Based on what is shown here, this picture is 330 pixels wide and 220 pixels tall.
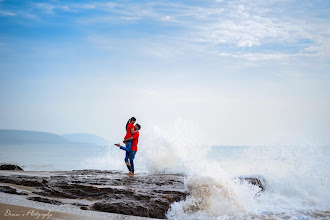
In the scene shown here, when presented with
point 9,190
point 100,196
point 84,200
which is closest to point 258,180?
point 100,196

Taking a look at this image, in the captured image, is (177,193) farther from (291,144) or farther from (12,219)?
(291,144)

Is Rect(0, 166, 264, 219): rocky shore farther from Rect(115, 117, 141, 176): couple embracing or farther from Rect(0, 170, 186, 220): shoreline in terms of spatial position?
Rect(115, 117, 141, 176): couple embracing

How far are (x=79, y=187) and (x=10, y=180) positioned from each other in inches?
66.1

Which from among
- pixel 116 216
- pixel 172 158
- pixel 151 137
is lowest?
pixel 116 216

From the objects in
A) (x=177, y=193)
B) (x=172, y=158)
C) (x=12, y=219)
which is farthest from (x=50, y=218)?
(x=172, y=158)

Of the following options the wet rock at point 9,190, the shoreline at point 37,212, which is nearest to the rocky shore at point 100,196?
the wet rock at point 9,190

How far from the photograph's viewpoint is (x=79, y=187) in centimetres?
636

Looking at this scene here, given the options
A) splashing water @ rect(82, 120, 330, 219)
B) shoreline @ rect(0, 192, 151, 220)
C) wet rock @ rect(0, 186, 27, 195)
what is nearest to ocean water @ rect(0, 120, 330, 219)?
splashing water @ rect(82, 120, 330, 219)

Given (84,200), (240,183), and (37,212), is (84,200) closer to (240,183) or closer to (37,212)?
(37,212)

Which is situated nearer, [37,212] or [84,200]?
[37,212]

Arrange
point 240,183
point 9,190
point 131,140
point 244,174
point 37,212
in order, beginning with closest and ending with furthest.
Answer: point 37,212
point 9,190
point 240,183
point 131,140
point 244,174

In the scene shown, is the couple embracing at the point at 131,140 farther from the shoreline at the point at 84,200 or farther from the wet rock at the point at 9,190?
the wet rock at the point at 9,190

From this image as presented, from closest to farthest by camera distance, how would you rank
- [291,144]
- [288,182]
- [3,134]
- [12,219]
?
[12,219]
[288,182]
[291,144]
[3,134]

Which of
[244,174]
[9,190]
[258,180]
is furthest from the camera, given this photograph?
[244,174]
